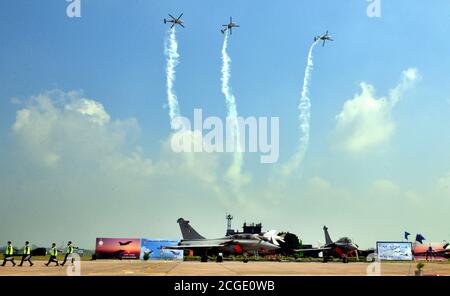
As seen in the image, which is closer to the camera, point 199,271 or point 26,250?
point 199,271

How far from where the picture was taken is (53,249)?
29.8 metres

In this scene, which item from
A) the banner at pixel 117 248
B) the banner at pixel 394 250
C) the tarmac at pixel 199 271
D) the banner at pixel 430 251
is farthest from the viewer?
the banner at pixel 430 251

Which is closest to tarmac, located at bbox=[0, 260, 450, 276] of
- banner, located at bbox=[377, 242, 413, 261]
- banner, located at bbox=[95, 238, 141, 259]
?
banner, located at bbox=[377, 242, 413, 261]

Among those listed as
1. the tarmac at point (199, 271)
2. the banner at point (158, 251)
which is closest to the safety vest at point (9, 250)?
the tarmac at point (199, 271)

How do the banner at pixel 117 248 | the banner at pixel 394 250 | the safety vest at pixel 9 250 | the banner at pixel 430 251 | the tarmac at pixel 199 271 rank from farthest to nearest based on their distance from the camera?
the banner at pixel 430 251 < the banner at pixel 117 248 < the banner at pixel 394 250 < the safety vest at pixel 9 250 < the tarmac at pixel 199 271

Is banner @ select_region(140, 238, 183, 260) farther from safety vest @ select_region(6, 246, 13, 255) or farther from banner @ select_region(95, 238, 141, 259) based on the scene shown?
safety vest @ select_region(6, 246, 13, 255)

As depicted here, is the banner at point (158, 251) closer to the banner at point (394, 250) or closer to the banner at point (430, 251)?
the banner at point (394, 250)

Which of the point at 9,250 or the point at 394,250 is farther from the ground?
the point at 9,250

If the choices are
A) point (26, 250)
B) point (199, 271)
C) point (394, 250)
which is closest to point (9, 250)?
point (26, 250)

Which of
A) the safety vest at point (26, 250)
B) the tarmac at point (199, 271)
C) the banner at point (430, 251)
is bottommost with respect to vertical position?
the banner at point (430, 251)

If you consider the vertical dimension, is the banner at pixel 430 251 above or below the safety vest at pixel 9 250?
below

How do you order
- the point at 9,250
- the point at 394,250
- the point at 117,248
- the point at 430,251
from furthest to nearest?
1. the point at 430,251
2. the point at 117,248
3. the point at 394,250
4. the point at 9,250

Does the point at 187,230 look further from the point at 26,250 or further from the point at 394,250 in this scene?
the point at 26,250
